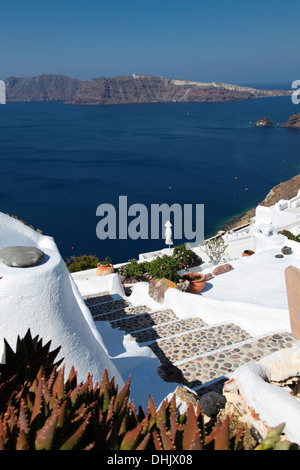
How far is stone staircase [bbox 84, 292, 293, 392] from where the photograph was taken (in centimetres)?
525

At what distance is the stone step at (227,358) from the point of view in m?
5.25

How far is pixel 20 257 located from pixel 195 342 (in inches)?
146

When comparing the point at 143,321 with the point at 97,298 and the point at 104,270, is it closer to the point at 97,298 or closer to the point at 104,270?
the point at 97,298

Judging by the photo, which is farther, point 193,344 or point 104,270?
point 104,270

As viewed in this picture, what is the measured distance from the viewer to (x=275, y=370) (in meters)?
3.85

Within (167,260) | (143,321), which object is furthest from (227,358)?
(167,260)

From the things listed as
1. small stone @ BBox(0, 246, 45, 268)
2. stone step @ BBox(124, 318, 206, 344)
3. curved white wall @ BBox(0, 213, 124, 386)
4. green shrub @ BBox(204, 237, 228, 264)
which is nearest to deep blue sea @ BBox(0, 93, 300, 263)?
green shrub @ BBox(204, 237, 228, 264)

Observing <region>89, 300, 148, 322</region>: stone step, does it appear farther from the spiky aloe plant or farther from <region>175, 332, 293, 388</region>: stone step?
the spiky aloe plant

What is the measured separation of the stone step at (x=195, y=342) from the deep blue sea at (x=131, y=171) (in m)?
25.2

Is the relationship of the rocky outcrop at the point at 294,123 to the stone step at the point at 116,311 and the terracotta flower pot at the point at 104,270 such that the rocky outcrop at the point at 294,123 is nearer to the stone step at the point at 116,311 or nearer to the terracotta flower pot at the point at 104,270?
the terracotta flower pot at the point at 104,270

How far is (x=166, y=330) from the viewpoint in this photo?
24.4 feet
